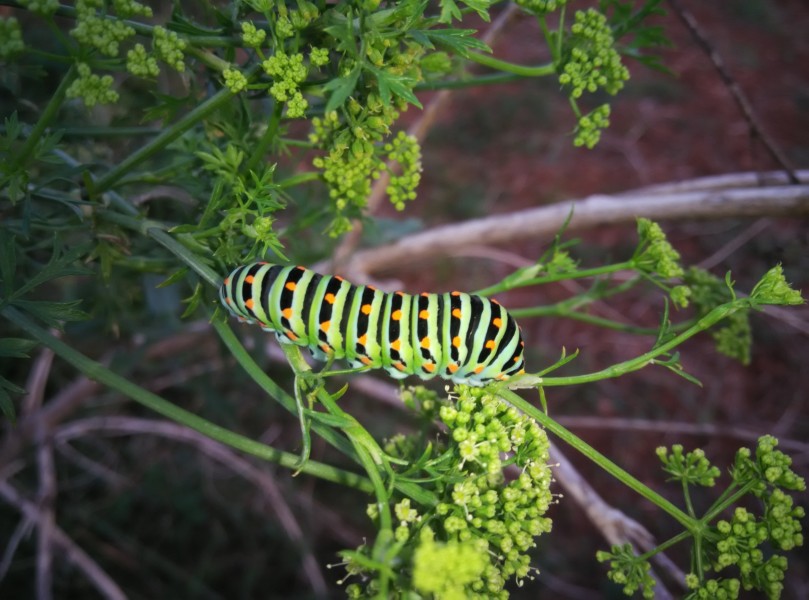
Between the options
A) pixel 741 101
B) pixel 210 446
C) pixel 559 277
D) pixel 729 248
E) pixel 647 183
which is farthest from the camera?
pixel 647 183

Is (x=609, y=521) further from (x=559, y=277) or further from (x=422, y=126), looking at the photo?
(x=422, y=126)

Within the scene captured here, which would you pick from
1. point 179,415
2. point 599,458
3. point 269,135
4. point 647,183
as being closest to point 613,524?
point 599,458

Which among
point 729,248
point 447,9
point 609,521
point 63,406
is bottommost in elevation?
point 63,406

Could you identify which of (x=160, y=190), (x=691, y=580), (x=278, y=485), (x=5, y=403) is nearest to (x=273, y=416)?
(x=278, y=485)

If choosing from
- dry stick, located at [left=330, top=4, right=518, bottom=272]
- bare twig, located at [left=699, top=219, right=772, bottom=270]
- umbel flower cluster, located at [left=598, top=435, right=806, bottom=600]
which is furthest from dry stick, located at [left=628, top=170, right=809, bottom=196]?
umbel flower cluster, located at [left=598, top=435, right=806, bottom=600]

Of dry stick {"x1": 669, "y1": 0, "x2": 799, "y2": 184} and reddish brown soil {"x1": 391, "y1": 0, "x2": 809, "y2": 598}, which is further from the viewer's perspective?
reddish brown soil {"x1": 391, "y1": 0, "x2": 809, "y2": 598}

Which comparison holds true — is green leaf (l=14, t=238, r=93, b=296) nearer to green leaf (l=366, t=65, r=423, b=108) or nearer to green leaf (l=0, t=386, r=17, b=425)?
green leaf (l=0, t=386, r=17, b=425)

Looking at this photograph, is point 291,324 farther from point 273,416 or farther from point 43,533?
point 273,416
